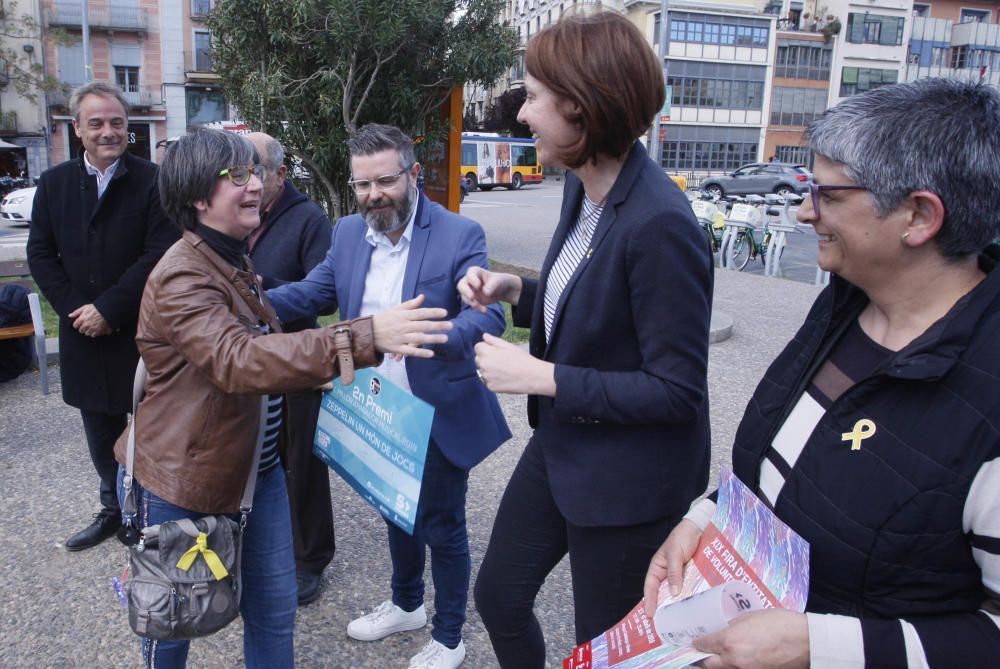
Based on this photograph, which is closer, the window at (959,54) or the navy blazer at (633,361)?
the navy blazer at (633,361)

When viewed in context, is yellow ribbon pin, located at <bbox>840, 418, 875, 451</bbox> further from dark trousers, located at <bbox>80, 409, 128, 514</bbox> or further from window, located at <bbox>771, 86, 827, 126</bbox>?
window, located at <bbox>771, 86, 827, 126</bbox>

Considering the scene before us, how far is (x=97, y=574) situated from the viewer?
337 cm

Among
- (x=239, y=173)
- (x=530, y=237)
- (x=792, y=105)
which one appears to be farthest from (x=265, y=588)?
(x=792, y=105)

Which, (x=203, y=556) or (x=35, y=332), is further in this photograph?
(x=35, y=332)

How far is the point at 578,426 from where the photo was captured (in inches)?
71.5

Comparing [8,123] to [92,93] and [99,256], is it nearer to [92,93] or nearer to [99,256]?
[92,93]

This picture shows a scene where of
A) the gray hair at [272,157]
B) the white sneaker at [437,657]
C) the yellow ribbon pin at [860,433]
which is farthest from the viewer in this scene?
Answer: the gray hair at [272,157]

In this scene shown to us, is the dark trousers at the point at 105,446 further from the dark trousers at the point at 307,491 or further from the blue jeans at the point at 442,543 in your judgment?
the blue jeans at the point at 442,543

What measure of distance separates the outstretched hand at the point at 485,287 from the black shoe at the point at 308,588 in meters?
1.67

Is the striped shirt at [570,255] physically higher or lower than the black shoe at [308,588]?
higher

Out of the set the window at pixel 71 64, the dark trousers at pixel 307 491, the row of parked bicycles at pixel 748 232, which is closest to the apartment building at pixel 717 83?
the window at pixel 71 64

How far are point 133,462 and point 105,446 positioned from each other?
5.91ft

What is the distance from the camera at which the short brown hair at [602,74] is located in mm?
1613

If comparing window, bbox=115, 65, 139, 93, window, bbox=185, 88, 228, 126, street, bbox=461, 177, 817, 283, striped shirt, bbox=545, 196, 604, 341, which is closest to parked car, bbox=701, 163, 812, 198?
street, bbox=461, 177, 817, 283
